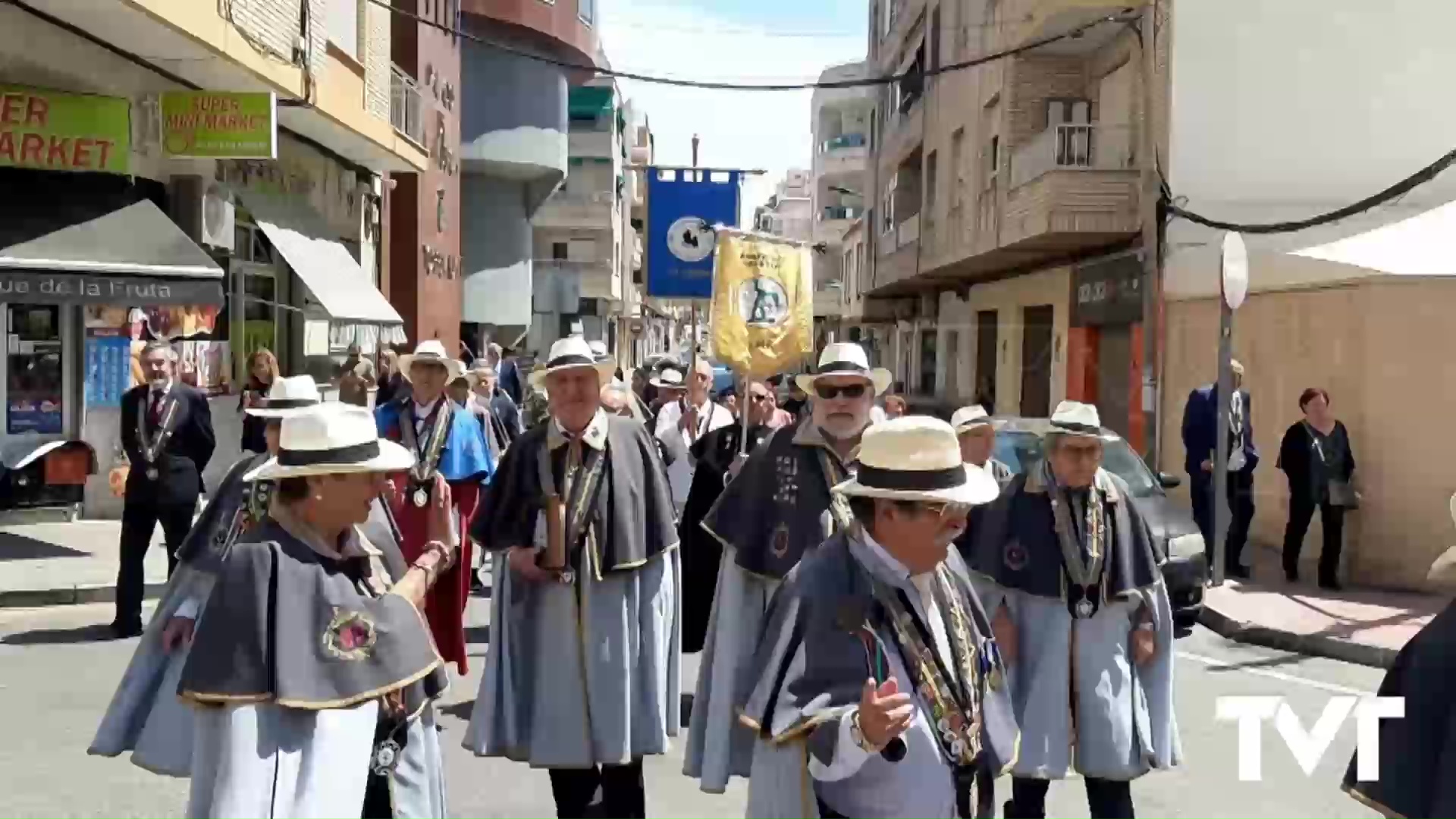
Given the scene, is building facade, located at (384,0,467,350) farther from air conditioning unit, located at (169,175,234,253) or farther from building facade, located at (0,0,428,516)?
air conditioning unit, located at (169,175,234,253)

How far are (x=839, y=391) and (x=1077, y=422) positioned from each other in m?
0.88

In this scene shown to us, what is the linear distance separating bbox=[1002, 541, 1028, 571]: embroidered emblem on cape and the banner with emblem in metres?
3.45

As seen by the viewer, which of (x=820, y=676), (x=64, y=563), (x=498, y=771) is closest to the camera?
(x=820, y=676)

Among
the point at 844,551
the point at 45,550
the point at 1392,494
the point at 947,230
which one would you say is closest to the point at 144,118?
the point at 45,550

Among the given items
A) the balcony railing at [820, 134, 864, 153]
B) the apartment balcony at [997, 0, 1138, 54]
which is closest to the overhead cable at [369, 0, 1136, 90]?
the apartment balcony at [997, 0, 1138, 54]

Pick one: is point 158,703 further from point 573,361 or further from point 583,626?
point 573,361

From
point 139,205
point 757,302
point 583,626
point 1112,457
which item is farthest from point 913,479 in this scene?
point 139,205

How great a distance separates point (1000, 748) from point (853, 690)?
0.51 metres

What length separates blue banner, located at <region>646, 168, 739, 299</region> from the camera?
2056 cm

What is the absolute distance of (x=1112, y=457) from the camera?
11969 millimetres

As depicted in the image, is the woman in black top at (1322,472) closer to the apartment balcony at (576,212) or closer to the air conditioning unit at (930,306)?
the air conditioning unit at (930,306)

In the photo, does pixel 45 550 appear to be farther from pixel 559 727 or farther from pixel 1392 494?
pixel 1392 494

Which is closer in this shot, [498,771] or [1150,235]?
[498,771]

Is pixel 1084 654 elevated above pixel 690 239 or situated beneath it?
situated beneath
